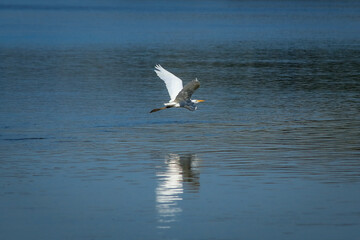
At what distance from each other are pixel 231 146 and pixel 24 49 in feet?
125

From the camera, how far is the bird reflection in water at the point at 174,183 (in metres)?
14.2

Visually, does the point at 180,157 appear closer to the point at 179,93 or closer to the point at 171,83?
the point at 179,93

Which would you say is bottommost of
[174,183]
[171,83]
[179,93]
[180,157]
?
[174,183]

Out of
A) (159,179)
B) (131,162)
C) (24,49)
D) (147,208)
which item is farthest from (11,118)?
(24,49)

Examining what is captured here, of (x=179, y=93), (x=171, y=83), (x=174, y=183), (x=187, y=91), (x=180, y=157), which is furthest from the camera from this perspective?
(x=171, y=83)

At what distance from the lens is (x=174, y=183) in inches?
640

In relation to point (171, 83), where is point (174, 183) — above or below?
below

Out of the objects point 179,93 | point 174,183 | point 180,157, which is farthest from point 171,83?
point 174,183

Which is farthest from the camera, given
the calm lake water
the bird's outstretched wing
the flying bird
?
the bird's outstretched wing

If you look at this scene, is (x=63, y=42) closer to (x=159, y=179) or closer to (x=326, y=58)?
(x=326, y=58)

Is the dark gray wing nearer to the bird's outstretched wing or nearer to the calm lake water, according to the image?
the bird's outstretched wing

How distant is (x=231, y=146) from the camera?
19.8 m

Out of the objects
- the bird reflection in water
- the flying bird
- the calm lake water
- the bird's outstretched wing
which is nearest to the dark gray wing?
the flying bird

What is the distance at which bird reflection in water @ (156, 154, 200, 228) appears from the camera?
1420 centimetres
